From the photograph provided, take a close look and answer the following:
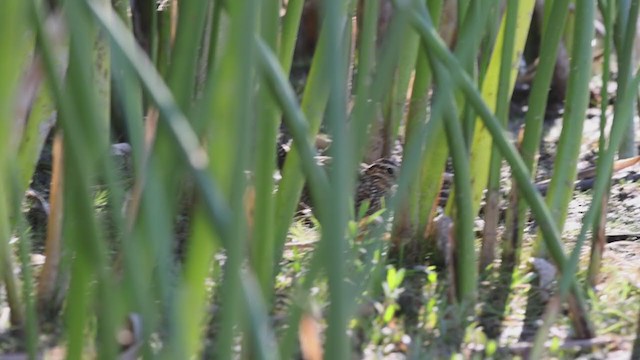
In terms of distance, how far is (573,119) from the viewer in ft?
4.58

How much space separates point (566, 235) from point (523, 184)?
0.54 m

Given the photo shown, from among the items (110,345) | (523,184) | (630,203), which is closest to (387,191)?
(630,203)

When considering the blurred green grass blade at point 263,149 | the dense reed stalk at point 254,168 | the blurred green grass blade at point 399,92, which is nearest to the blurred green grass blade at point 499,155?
the dense reed stalk at point 254,168

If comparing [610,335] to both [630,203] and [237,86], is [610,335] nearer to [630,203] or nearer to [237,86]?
[630,203]

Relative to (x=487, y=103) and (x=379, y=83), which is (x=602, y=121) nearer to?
(x=487, y=103)

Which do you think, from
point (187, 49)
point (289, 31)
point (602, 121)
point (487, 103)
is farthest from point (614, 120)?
point (187, 49)

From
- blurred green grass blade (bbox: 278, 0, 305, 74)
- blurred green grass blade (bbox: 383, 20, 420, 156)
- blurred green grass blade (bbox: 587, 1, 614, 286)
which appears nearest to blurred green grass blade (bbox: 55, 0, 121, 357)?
blurred green grass blade (bbox: 278, 0, 305, 74)

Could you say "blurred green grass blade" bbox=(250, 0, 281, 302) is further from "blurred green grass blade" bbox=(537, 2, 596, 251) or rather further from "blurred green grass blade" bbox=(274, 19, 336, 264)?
"blurred green grass blade" bbox=(537, 2, 596, 251)

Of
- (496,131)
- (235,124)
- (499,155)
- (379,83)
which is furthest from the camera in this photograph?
(499,155)

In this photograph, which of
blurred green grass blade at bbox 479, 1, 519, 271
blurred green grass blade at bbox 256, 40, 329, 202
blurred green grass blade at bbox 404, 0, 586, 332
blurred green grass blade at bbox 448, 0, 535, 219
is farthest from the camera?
blurred green grass blade at bbox 448, 0, 535, 219

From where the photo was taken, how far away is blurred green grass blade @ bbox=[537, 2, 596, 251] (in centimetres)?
134

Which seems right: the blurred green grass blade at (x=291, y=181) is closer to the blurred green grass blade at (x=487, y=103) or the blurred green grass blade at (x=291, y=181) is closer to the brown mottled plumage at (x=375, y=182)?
the blurred green grass blade at (x=487, y=103)

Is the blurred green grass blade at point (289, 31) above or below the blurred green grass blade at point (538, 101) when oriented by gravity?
above

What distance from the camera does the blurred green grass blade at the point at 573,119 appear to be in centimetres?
134
